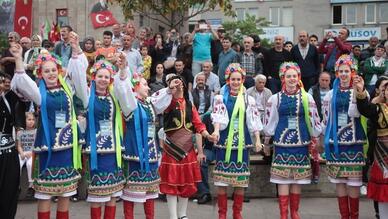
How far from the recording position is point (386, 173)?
229 inches

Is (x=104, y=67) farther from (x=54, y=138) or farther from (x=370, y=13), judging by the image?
(x=370, y=13)

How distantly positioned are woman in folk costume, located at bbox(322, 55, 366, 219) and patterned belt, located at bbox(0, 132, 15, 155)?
364 cm

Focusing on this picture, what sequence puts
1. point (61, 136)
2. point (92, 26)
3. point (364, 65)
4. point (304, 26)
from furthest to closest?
point (304, 26)
point (92, 26)
point (364, 65)
point (61, 136)

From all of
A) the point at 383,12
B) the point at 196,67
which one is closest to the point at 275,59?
the point at 196,67

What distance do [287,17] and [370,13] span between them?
6.95 m

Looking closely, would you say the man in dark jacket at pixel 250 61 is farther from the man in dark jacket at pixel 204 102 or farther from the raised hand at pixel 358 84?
the raised hand at pixel 358 84

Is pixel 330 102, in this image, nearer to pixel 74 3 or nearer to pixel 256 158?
pixel 256 158

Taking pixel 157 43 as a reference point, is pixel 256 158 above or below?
below

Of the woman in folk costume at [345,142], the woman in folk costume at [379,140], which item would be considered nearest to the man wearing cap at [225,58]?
the woman in folk costume at [345,142]

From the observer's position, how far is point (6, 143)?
206 inches

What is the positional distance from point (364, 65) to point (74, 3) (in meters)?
19.3

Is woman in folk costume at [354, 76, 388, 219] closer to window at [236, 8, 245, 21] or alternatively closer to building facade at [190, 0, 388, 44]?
building facade at [190, 0, 388, 44]

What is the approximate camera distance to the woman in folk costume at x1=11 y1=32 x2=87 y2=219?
5.26 meters

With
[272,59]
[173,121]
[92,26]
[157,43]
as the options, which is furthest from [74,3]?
[173,121]
